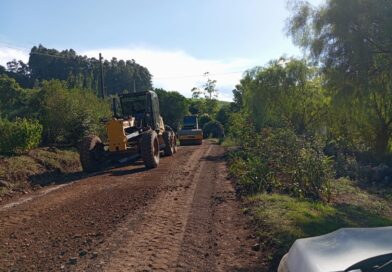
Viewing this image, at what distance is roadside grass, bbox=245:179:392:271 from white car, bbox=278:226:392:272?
309 cm

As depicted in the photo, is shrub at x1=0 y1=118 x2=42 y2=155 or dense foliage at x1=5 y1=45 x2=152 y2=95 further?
dense foliage at x1=5 y1=45 x2=152 y2=95

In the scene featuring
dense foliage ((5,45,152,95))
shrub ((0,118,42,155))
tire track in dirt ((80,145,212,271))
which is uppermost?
dense foliage ((5,45,152,95))

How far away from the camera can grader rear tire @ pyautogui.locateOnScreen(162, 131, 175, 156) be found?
19984 millimetres

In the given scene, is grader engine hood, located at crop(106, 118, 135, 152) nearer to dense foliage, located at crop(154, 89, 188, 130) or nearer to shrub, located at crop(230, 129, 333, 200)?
shrub, located at crop(230, 129, 333, 200)

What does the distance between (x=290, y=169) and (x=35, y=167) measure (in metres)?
8.13

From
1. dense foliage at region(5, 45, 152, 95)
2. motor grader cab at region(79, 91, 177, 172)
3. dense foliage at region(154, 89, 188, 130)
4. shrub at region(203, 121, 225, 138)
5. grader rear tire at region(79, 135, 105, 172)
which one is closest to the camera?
grader rear tire at region(79, 135, 105, 172)

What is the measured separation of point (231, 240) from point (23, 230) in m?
3.36

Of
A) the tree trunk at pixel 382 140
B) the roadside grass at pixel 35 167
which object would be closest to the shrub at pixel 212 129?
the tree trunk at pixel 382 140

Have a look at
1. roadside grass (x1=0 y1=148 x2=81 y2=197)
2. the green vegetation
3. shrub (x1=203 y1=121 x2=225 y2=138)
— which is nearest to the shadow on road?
roadside grass (x1=0 y1=148 x2=81 y2=197)

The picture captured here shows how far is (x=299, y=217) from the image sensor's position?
297 inches

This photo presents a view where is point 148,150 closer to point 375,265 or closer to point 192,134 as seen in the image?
point 375,265

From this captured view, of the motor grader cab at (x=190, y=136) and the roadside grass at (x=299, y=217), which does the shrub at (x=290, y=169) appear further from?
the motor grader cab at (x=190, y=136)

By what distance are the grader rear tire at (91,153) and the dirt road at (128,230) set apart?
3.01 meters

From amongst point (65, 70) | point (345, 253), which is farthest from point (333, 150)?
point (65, 70)
